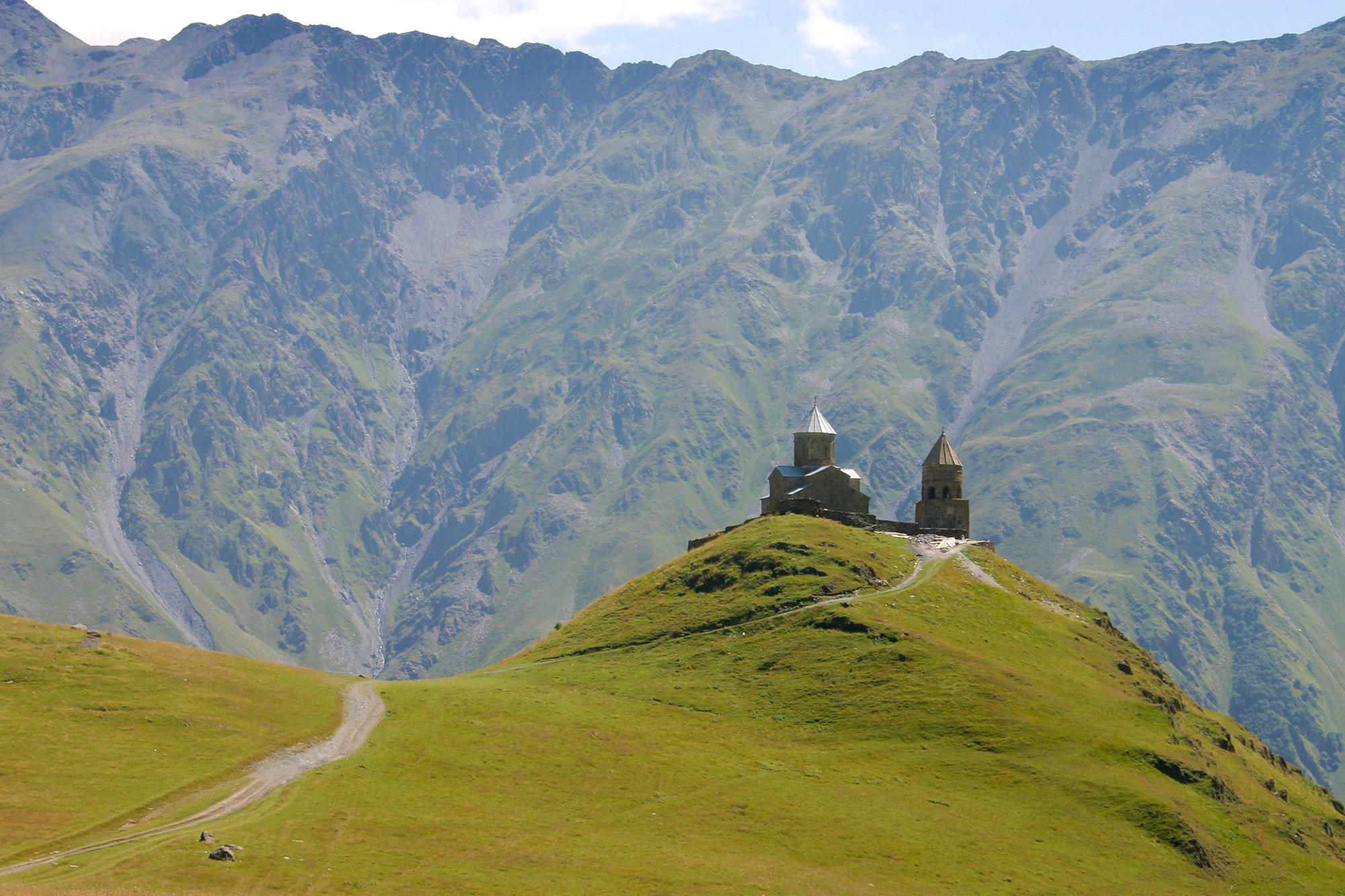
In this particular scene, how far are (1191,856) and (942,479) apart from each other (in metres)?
70.0

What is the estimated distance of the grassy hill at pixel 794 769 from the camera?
76312 millimetres

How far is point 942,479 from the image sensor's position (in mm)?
158250

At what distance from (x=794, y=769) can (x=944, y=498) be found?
67.5m

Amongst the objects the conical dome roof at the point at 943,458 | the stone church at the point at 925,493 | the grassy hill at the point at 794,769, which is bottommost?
the grassy hill at the point at 794,769

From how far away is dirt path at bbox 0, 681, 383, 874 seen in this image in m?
71.4

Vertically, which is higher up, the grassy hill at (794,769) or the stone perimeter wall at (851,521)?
the stone perimeter wall at (851,521)

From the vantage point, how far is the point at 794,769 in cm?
9662

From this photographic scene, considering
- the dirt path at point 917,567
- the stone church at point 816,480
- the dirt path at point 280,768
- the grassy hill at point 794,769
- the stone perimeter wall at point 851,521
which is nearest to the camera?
the dirt path at point 280,768

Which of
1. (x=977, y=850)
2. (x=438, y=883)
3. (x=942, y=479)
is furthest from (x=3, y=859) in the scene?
(x=942, y=479)

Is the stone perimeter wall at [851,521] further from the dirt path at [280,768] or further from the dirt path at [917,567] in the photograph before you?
the dirt path at [280,768]

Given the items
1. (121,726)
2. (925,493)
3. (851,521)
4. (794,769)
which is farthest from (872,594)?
(121,726)

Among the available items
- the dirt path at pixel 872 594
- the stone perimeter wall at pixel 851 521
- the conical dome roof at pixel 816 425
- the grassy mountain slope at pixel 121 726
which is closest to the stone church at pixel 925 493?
the stone perimeter wall at pixel 851 521

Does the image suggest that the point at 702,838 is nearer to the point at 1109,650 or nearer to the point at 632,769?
the point at 632,769

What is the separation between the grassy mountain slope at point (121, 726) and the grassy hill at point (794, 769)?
212cm
